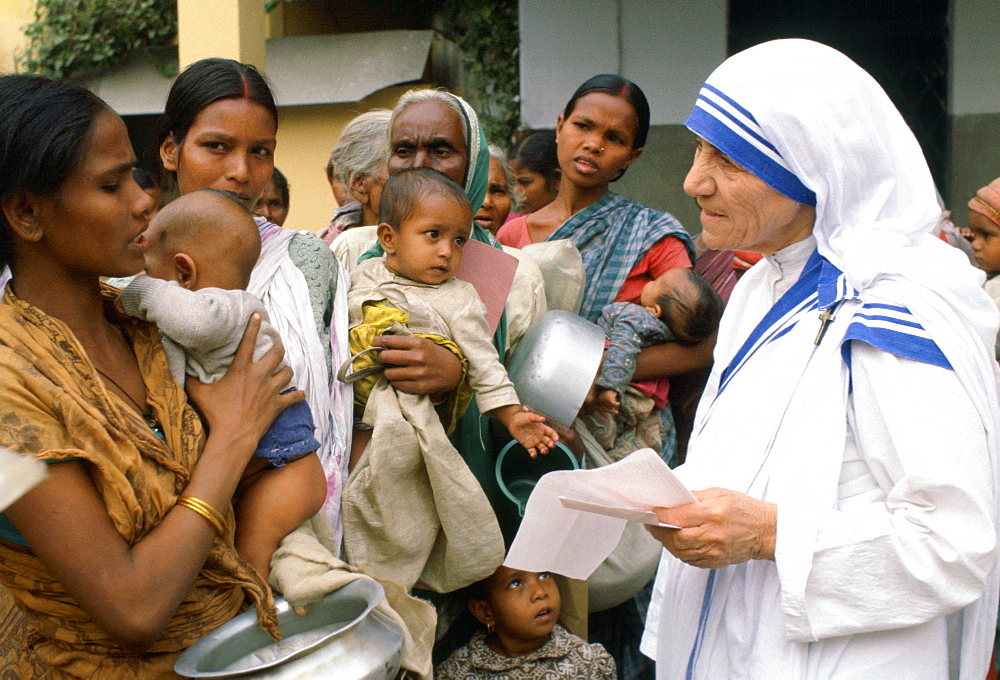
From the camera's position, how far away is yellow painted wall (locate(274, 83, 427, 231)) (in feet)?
26.0

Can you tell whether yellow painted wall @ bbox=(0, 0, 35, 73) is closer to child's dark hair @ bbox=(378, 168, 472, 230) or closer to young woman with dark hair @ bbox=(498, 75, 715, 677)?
young woman with dark hair @ bbox=(498, 75, 715, 677)

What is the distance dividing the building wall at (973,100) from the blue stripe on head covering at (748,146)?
446 cm

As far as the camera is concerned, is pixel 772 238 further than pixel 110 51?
No

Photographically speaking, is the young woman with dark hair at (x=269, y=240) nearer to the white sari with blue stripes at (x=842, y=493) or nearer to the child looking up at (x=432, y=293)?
the child looking up at (x=432, y=293)

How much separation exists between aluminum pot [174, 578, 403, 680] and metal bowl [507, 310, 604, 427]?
1147mm

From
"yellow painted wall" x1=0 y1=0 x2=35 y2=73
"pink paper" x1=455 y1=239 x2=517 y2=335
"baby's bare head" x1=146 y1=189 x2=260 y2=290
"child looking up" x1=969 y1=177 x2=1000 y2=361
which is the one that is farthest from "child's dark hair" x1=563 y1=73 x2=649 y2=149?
"yellow painted wall" x1=0 y1=0 x2=35 y2=73

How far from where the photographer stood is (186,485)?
1700 millimetres

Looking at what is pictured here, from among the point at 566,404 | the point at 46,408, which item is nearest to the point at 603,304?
the point at 566,404

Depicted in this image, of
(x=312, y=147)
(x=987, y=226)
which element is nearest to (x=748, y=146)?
(x=987, y=226)

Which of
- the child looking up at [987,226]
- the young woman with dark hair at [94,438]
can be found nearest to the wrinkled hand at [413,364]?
the young woman with dark hair at [94,438]

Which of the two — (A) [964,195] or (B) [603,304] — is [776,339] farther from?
(A) [964,195]

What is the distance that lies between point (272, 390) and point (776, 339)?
3.59 feet

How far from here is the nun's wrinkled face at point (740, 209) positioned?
1.93m

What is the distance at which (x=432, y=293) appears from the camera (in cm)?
264
